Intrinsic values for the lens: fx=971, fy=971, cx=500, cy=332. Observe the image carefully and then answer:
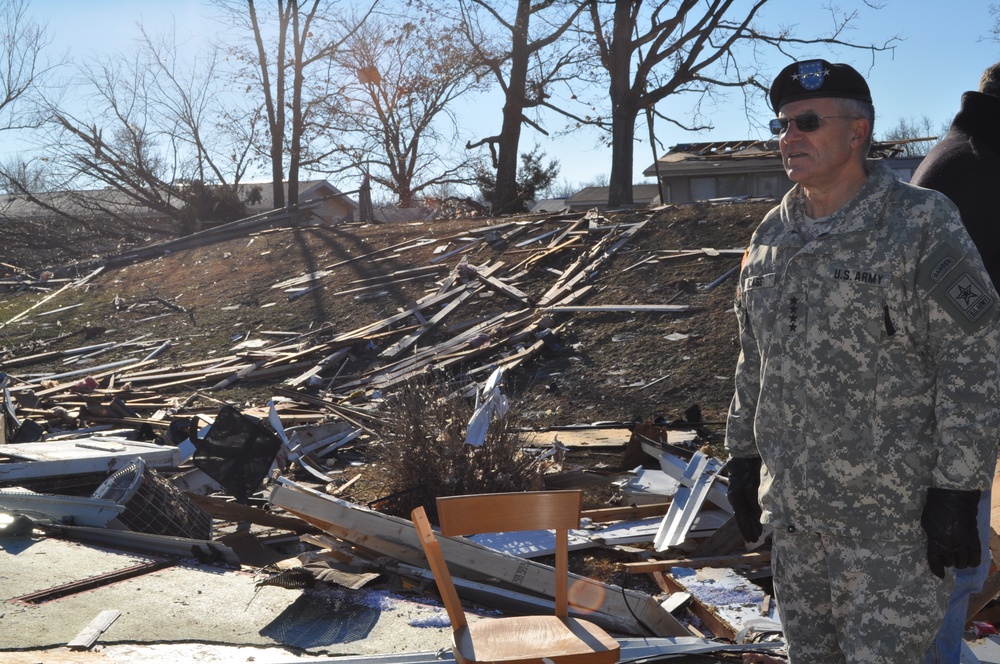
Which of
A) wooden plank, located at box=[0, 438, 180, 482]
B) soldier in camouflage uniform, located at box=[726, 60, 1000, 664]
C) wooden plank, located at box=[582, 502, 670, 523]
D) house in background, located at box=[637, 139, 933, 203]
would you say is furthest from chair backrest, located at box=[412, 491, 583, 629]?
house in background, located at box=[637, 139, 933, 203]

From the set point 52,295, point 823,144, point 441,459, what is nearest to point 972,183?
point 823,144

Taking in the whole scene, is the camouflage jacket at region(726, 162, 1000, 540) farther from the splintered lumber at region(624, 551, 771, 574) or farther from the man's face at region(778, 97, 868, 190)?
the splintered lumber at region(624, 551, 771, 574)

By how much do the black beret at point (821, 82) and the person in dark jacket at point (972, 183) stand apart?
62 centimetres

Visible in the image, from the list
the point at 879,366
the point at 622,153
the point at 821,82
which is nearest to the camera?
the point at 879,366

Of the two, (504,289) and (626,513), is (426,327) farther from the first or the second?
(626,513)

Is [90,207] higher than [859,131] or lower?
higher

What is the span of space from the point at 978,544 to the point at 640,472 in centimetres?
457

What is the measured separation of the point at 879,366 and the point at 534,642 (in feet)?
4.74

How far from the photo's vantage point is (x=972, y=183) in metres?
3.13

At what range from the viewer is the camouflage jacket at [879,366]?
2441 mm

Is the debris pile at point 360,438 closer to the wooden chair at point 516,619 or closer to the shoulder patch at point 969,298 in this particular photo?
the wooden chair at point 516,619

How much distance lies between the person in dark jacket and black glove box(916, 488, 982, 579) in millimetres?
230

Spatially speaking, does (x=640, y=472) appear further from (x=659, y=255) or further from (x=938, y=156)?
(x=659, y=255)

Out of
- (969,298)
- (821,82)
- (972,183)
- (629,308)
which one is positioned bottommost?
(629,308)
